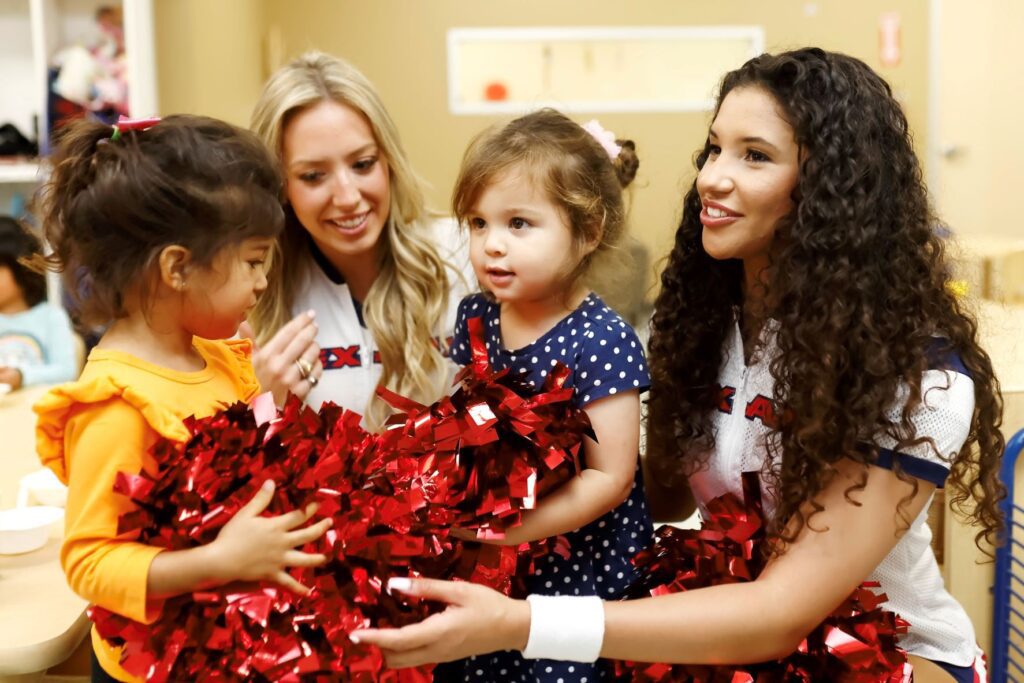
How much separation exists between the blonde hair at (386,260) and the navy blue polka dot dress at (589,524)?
0.56 metres

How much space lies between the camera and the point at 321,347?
2.16 m

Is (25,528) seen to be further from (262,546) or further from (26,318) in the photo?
(26,318)

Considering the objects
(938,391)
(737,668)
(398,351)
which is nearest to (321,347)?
(398,351)

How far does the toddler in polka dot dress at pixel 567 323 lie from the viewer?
1.47 meters

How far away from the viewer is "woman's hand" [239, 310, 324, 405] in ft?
5.95

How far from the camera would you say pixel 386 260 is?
2.21 metres

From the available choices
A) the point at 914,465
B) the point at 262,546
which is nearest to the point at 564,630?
the point at 262,546

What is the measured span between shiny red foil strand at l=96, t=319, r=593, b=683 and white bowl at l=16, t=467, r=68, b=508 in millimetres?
714

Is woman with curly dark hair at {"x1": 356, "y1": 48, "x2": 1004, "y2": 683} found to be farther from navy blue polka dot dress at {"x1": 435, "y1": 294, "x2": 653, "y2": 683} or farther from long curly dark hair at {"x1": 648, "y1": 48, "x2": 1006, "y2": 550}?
navy blue polka dot dress at {"x1": 435, "y1": 294, "x2": 653, "y2": 683}

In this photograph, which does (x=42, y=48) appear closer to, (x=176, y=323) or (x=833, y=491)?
(x=176, y=323)

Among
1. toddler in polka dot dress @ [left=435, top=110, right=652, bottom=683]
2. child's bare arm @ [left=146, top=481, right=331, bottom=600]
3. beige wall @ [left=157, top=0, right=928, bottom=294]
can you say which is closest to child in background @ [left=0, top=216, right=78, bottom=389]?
toddler in polka dot dress @ [left=435, top=110, right=652, bottom=683]

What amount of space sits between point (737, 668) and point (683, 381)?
462 millimetres

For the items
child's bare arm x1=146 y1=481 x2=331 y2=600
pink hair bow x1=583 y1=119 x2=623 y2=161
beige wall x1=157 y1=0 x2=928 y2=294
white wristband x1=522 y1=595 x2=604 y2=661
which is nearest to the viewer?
child's bare arm x1=146 y1=481 x2=331 y2=600

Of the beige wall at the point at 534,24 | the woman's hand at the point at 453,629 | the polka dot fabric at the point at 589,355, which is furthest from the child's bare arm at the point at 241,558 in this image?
the beige wall at the point at 534,24
